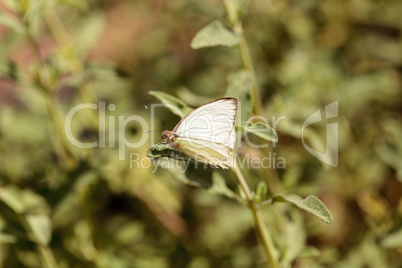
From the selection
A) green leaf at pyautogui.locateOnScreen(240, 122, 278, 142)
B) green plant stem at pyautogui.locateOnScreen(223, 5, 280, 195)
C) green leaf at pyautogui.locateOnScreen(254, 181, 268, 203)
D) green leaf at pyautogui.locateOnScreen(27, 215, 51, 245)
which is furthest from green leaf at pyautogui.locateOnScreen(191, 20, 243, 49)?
green leaf at pyautogui.locateOnScreen(27, 215, 51, 245)

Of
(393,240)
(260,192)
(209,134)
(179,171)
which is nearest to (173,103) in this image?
(209,134)

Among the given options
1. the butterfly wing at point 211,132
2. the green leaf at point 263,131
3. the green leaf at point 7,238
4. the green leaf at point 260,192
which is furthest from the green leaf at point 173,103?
the green leaf at point 7,238

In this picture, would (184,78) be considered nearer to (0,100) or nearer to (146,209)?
(146,209)

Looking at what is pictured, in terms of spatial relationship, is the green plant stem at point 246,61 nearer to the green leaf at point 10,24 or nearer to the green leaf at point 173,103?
the green leaf at point 173,103

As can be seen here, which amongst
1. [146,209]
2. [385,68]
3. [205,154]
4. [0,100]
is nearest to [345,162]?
[385,68]

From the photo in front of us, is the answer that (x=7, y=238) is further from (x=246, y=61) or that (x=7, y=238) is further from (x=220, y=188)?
(x=246, y=61)

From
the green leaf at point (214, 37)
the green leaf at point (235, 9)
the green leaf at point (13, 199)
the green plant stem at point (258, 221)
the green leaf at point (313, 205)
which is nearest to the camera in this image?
the green leaf at point (313, 205)

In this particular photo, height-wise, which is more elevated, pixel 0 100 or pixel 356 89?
pixel 0 100
